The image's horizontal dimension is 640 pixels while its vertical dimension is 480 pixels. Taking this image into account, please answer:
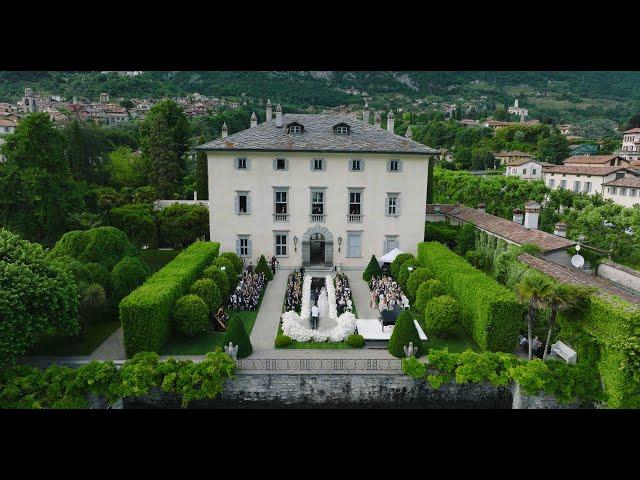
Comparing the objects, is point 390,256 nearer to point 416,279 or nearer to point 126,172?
point 416,279

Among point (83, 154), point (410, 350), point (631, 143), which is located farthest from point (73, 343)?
point (631, 143)

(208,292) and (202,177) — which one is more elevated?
(202,177)

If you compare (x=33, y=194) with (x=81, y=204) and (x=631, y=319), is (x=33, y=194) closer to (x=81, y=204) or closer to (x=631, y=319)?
(x=81, y=204)

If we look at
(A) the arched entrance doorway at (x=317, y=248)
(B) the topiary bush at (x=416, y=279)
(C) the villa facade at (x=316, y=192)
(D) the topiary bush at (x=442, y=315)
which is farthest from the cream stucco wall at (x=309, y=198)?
(D) the topiary bush at (x=442, y=315)

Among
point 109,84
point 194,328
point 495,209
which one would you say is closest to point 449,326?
point 194,328

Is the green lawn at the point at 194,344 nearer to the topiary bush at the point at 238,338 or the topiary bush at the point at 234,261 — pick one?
the topiary bush at the point at 238,338

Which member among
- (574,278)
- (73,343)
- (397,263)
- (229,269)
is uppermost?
(574,278)

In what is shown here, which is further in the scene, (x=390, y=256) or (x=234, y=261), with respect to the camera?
(x=390, y=256)

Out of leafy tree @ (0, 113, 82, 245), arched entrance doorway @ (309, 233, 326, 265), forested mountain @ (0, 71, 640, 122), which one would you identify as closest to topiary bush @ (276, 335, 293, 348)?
arched entrance doorway @ (309, 233, 326, 265)
